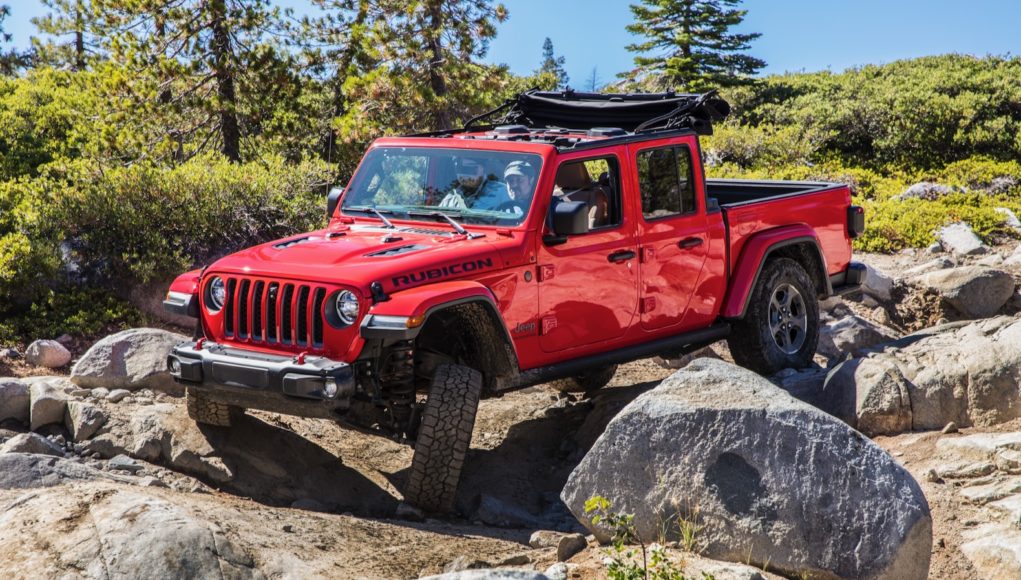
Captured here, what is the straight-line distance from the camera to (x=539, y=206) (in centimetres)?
677

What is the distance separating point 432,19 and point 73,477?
10824 millimetres

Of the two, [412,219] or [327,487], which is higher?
[412,219]

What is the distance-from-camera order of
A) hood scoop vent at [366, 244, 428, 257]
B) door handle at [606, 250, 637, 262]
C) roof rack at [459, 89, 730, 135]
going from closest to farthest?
hood scoop vent at [366, 244, 428, 257]
door handle at [606, 250, 637, 262]
roof rack at [459, 89, 730, 135]

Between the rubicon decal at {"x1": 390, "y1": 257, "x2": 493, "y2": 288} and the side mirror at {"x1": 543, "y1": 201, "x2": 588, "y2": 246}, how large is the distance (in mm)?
520

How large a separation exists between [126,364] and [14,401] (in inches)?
35.5

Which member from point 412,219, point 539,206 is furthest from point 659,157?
point 412,219

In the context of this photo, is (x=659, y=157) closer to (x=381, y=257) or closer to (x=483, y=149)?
(x=483, y=149)

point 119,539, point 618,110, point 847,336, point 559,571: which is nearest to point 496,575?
point 559,571

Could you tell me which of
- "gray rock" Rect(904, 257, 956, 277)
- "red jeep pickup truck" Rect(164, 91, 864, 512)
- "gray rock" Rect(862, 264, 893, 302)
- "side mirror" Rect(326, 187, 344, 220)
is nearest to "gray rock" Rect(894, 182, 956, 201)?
"gray rock" Rect(904, 257, 956, 277)

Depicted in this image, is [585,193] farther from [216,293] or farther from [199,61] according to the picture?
[199,61]

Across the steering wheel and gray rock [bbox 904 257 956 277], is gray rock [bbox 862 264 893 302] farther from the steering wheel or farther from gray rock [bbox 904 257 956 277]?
the steering wheel

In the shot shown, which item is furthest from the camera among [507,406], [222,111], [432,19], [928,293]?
[432,19]

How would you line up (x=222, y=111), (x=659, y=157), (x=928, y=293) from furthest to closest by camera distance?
→ (x=222, y=111) < (x=928, y=293) < (x=659, y=157)

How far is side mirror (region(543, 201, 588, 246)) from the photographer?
21.6 feet
